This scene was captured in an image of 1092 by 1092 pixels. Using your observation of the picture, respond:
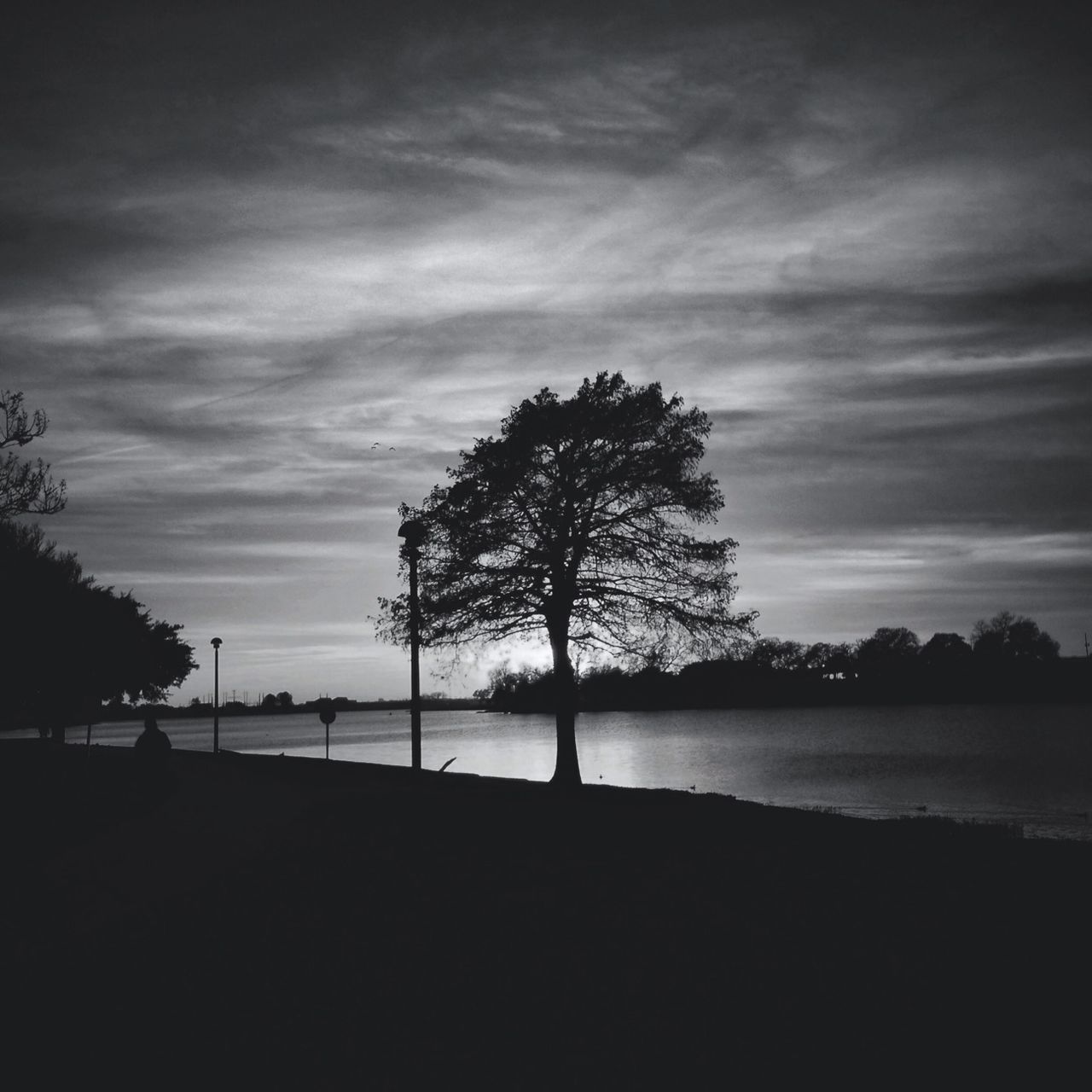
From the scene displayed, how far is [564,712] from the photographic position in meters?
29.5

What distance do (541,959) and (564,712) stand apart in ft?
72.7

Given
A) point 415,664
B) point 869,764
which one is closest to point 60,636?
point 415,664

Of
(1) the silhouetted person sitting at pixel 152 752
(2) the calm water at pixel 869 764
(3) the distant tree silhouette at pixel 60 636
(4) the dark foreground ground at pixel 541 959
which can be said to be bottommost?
(2) the calm water at pixel 869 764

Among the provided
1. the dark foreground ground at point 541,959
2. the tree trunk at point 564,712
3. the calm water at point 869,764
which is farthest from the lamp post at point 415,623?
the calm water at point 869,764

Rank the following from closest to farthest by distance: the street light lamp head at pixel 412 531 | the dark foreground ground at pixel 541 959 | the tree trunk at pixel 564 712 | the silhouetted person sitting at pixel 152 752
Answer: the dark foreground ground at pixel 541 959
the silhouetted person sitting at pixel 152 752
the street light lamp head at pixel 412 531
the tree trunk at pixel 564 712

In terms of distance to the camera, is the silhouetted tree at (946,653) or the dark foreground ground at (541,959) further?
the silhouetted tree at (946,653)

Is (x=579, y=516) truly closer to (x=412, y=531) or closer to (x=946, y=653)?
(x=412, y=531)

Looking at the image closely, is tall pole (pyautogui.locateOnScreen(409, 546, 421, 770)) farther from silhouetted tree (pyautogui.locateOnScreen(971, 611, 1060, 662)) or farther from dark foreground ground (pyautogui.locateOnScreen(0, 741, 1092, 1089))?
silhouetted tree (pyautogui.locateOnScreen(971, 611, 1060, 662))

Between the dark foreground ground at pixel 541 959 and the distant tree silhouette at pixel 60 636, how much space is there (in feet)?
71.3

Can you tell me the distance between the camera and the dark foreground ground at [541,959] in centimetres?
540

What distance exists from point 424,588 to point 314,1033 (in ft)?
72.9

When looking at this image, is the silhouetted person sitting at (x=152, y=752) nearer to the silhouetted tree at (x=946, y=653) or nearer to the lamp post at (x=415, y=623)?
the lamp post at (x=415, y=623)

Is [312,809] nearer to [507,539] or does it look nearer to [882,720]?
[507,539]

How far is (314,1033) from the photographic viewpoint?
5.85 m
